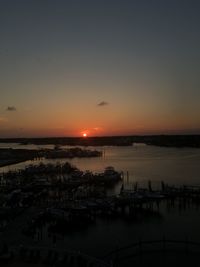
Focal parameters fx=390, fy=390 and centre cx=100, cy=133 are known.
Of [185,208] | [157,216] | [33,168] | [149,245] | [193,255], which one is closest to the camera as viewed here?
[193,255]

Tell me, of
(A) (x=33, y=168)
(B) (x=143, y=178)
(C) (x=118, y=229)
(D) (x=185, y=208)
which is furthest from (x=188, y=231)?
(A) (x=33, y=168)

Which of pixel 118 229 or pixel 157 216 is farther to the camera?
pixel 157 216

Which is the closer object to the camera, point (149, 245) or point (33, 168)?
Answer: point (149, 245)

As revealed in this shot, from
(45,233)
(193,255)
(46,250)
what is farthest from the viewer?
(45,233)

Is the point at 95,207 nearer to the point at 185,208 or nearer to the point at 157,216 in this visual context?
the point at 157,216

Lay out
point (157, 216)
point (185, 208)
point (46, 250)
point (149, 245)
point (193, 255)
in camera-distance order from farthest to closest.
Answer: point (185, 208) → point (157, 216) → point (149, 245) → point (193, 255) → point (46, 250)

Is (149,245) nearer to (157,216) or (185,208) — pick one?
(157,216)

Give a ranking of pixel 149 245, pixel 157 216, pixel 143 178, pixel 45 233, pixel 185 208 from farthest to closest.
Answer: pixel 143 178 → pixel 185 208 → pixel 157 216 → pixel 45 233 → pixel 149 245

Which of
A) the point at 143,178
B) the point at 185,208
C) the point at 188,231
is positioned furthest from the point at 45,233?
the point at 143,178

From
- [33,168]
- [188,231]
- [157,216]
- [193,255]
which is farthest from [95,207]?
[33,168]
